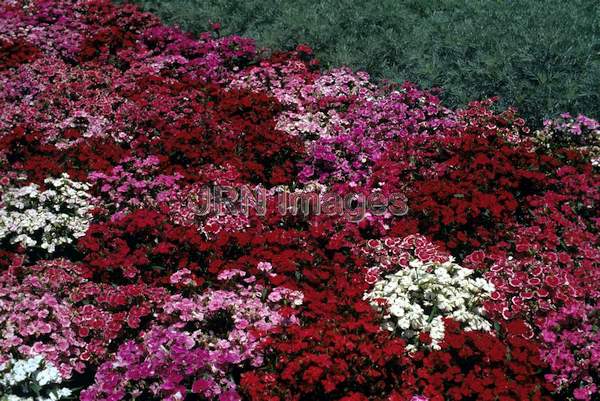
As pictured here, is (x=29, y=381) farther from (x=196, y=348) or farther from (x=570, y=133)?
(x=570, y=133)

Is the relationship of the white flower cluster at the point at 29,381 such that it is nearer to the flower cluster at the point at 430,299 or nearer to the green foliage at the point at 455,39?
the flower cluster at the point at 430,299

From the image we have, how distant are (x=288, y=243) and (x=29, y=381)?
82.3 inches

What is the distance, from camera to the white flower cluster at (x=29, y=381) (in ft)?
13.2

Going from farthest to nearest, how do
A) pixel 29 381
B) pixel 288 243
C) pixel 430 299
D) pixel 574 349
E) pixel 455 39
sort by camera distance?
pixel 455 39 → pixel 288 243 → pixel 430 299 → pixel 574 349 → pixel 29 381

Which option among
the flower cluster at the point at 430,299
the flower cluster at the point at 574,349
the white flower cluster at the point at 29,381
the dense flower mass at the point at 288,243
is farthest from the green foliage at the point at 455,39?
the white flower cluster at the point at 29,381

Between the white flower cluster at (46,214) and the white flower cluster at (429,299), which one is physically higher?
the white flower cluster at (429,299)

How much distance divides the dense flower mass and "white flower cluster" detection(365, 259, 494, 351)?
0.06ft

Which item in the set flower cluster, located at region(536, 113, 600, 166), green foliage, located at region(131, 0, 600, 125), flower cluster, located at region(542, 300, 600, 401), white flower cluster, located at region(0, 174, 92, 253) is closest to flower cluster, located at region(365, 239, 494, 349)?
flower cluster, located at region(542, 300, 600, 401)

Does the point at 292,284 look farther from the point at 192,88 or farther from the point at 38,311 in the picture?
the point at 192,88

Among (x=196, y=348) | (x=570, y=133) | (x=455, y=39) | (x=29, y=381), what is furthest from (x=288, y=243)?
(x=455, y=39)

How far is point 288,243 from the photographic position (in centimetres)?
505

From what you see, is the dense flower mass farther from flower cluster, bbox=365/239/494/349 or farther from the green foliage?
the green foliage

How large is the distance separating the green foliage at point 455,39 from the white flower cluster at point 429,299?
278 cm

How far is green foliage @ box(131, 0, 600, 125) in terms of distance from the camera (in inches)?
269
